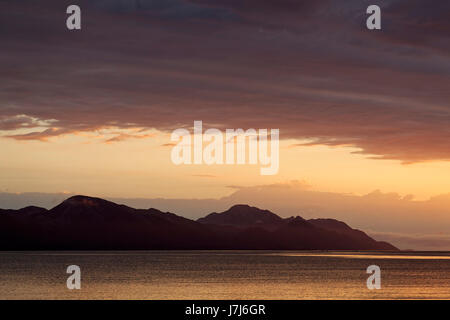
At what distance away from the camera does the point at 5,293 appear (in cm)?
9231

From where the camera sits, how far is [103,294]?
88.6m
